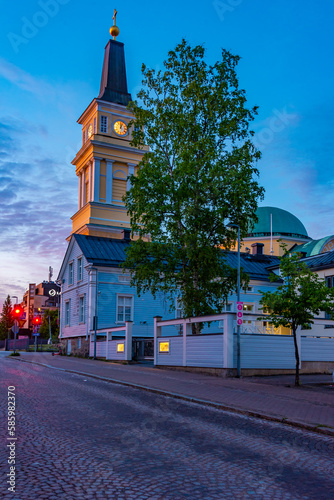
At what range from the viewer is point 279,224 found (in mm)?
71625

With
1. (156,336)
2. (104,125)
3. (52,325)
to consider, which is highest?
(104,125)

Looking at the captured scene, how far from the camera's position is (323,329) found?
2659 centimetres

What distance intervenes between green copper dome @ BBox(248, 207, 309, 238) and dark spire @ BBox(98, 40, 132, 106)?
26.3m

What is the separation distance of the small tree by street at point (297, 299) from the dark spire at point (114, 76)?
4217 centimetres

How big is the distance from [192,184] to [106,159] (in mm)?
31048

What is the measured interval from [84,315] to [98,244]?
5604 mm

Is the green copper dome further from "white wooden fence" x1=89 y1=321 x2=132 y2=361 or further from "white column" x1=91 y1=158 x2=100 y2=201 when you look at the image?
"white wooden fence" x1=89 y1=321 x2=132 y2=361

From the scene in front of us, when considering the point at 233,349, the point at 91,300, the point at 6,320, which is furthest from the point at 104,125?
the point at 6,320

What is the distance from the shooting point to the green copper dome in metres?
70.9

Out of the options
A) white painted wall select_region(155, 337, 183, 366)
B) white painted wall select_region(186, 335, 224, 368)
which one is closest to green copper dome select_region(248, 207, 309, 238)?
white painted wall select_region(155, 337, 183, 366)

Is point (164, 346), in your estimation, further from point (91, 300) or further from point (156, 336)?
point (91, 300)

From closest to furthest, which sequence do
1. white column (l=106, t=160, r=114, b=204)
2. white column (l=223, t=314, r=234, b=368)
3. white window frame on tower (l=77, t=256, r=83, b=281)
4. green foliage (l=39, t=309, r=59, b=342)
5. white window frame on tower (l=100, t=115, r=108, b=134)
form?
white column (l=223, t=314, r=234, b=368) → white window frame on tower (l=77, t=256, r=83, b=281) → white column (l=106, t=160, r=114, b=204) → white window frame on tower (l=100, t=115, r=108, b=134) → green foliage (l=39, t=309, r=59, b=342)

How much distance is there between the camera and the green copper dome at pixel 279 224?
233 ft

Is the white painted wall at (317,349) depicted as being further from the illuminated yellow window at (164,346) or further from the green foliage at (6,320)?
the green foliage at (6,320)
